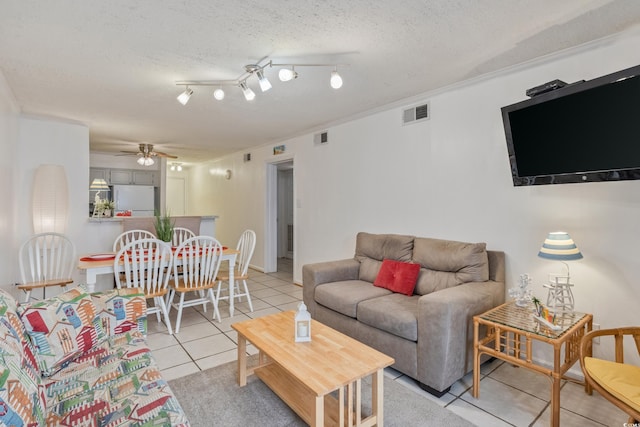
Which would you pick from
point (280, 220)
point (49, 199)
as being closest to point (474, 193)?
point (49, 199)

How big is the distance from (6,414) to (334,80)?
2.36 meters

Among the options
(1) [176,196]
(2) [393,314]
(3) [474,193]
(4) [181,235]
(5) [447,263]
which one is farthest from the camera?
(1) [176,196]

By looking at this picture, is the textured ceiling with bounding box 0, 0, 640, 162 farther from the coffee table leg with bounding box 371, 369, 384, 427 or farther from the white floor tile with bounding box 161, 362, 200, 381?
the white floor tile with bounding box 161, 362, 200, 381

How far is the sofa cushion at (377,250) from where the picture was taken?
10.2 ft

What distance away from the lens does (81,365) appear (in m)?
1.66

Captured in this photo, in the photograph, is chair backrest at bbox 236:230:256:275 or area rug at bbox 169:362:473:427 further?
chair backrest at bbox 236:230:256:275

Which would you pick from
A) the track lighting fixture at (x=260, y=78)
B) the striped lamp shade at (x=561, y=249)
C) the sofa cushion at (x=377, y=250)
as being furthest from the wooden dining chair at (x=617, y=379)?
the track lighting fixture at (x=260, y=78)

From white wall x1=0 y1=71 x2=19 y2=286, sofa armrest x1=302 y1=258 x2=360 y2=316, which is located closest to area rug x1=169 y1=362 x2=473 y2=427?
sofa armrest x1=302 y1=258 x2=360 y2=316

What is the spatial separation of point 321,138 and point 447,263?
2.50 m

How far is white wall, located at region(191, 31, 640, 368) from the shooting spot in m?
2.10

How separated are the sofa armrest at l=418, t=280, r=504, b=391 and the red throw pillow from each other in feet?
1.88

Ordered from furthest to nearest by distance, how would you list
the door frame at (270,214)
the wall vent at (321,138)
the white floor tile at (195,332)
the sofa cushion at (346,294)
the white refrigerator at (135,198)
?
the white refrigerator at (135,198) < the door frame at (270,214) < the wall vent at (321,138) < the white floor tile at (195,332) < the sofa cushion at (346,294)

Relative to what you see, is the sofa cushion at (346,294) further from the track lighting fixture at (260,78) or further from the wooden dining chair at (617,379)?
the track lighting fixture at (260,78)

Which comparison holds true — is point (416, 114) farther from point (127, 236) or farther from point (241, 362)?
point (127, 236)
